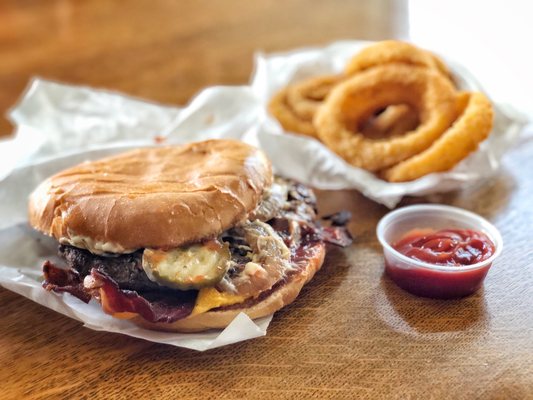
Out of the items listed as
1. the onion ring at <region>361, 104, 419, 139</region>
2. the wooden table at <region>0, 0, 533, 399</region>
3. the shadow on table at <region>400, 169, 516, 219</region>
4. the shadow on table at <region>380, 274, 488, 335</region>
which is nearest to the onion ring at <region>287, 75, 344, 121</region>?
the onion ring at <region>361, 104, 419, 139</region>

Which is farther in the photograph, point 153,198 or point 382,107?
point 382,107

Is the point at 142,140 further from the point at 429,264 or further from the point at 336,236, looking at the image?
the point at 429,264

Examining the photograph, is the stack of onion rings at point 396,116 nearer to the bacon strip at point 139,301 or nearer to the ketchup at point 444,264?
the ketchup at point 444,264

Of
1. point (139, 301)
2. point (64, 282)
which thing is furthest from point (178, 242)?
point (64, 282)

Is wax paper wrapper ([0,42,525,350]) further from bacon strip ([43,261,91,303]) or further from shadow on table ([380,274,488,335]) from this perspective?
shadow on table ([380,274,488,335])

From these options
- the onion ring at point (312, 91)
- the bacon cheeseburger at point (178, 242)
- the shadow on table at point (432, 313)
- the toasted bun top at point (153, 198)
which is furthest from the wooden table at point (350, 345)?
the onion ring at point (312, 91)

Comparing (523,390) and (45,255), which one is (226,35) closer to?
(45,255)
